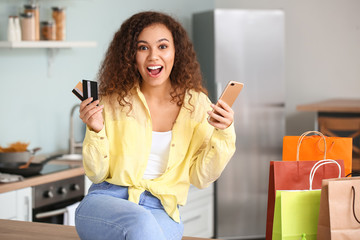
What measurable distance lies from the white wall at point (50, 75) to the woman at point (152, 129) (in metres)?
1.35

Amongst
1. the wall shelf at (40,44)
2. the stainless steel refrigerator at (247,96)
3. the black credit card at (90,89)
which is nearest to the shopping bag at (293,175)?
the black credit card at (90,89)

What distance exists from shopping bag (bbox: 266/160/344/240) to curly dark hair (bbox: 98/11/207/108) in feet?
1.62

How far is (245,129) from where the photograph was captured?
4723 mm

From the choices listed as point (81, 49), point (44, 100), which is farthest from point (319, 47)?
point (44, 100)

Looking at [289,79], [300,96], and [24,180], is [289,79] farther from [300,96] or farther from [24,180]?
[24,180]

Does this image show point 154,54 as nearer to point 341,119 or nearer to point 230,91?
point 230,91

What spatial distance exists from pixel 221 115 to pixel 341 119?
2801 mm

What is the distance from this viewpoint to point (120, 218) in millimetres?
1717

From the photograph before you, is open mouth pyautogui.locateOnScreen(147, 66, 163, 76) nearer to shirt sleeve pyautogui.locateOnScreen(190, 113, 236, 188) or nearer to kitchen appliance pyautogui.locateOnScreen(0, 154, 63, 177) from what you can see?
shirt sleeve pyautogui.locateOnScreen(190, 113, 236, 188)

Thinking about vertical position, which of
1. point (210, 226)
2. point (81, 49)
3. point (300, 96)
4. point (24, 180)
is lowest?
point (210, 226)

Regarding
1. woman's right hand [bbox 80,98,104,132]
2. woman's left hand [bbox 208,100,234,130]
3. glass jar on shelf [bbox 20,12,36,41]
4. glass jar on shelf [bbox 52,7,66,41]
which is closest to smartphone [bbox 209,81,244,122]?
woman's left hand [bbox 208,100,234,130]

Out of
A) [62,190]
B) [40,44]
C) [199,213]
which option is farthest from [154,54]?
[199,213]

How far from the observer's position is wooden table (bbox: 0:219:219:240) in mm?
1899

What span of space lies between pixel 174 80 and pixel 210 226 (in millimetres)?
2511
